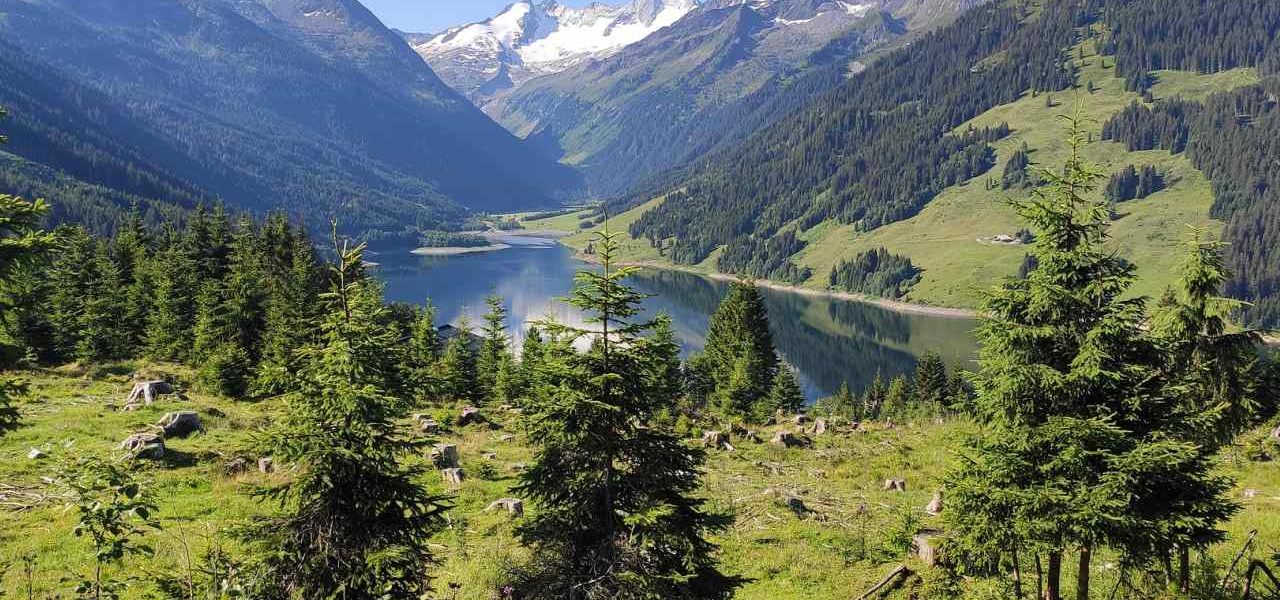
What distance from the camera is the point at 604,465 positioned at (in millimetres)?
11930

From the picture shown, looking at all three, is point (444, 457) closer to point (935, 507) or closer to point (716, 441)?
point (716, 441)

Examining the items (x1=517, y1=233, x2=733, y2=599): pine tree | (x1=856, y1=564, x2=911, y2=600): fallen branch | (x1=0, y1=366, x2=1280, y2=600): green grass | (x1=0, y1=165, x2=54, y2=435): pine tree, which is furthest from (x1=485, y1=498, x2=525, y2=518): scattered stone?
(x1=0, y1=165, x2=54, y2=435): pine tree

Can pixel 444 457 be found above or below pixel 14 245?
below

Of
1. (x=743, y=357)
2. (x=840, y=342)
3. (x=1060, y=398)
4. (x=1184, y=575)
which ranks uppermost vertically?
(x=1060, y=398)

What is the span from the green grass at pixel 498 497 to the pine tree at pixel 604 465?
102 cm

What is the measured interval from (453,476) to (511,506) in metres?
5.41

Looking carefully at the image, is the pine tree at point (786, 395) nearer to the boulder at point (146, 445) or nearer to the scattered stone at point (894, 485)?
the scattered stone at point (894, 485)

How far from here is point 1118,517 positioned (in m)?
12.3

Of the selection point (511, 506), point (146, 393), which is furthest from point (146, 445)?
point (511, 506)

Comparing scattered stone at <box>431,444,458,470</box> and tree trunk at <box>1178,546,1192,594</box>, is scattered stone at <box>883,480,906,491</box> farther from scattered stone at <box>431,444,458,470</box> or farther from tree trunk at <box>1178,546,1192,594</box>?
scattered stone at <box>431,444,458,470</box>

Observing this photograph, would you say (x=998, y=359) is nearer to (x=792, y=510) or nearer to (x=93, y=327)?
(x=792, y=510)

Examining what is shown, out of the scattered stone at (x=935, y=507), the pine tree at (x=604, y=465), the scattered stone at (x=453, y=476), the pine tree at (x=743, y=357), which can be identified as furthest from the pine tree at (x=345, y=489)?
the pine tree at (x=743, y=357)

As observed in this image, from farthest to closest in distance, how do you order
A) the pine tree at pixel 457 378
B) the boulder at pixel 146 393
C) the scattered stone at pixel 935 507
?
the pine tree at pixel 457 378 → the boulder at pixel 146 393 → the scattered stone at pixel 935 507

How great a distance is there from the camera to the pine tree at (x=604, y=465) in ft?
38.3
